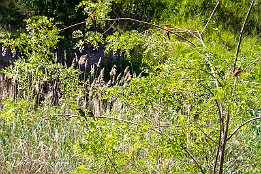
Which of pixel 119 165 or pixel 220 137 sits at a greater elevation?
pixel 220 137

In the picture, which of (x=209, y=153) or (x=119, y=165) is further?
(x=209, y=153)

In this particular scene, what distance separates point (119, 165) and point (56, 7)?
5.78 m

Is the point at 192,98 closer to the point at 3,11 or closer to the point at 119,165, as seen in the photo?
the point at 119,165

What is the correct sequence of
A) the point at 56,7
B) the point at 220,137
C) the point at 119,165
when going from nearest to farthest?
the point at 220,137, the point at 119,165, the point at 56,7

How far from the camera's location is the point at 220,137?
227 centimetres

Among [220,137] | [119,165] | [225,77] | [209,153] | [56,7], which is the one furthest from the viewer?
[56,7]

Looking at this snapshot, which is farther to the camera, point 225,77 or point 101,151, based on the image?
point 101,151

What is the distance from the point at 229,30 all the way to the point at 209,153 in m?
5.59

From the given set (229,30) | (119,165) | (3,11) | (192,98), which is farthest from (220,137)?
(3,11)

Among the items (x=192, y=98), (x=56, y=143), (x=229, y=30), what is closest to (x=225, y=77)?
(x=192, y=98)

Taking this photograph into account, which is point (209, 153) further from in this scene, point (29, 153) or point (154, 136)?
point (29, 153)

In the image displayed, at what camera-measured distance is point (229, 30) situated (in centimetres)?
794

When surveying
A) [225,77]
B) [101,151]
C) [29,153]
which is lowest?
[29,153]

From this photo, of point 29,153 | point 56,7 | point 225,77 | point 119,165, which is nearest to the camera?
point 225,77
